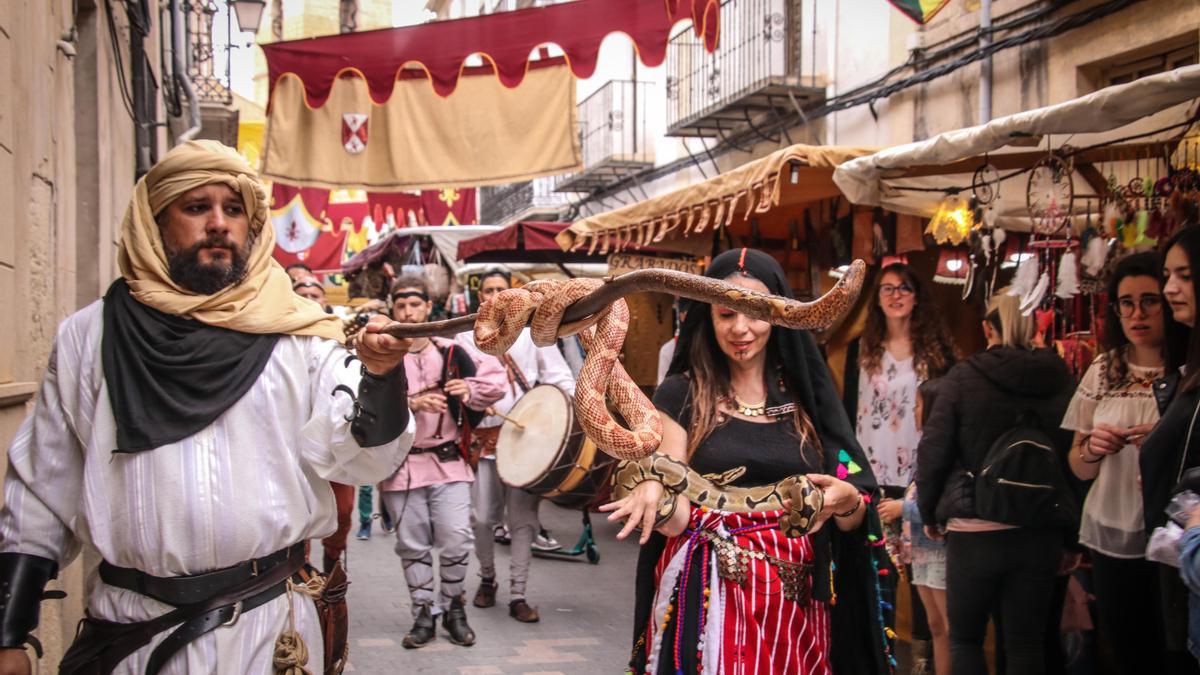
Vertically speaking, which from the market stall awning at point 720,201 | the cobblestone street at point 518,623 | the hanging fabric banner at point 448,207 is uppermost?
the hanging fabric banner at point 448,207

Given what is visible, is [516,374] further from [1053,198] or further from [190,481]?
[190,481]

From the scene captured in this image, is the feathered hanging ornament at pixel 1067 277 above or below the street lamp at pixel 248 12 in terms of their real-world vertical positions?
below

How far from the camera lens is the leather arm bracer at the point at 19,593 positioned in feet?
9.16

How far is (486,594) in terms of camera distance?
7.71 metres

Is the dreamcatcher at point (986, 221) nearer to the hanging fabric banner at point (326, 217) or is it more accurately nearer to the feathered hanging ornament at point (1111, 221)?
the feathered hanging ornament at point (1111, 221)

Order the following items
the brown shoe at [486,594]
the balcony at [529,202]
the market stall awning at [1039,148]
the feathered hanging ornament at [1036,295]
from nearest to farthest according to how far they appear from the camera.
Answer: the market stall awning at [1039,148] < the feathered hanging ornament at [1036,295] < the brown shoe at [486,594] < the balcony at [529,202]

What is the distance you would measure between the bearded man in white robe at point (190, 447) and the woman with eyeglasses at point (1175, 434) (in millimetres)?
2627

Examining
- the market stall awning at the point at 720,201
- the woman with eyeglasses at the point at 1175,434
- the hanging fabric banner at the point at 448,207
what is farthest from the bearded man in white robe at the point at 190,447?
the hanging fabric banner at the point at 448,207

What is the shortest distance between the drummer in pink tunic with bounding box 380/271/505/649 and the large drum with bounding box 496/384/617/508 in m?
0.31

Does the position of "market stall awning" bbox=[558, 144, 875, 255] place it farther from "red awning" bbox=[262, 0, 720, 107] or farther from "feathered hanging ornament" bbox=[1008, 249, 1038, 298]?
"red awning" bbox=[262, 0, 720, 107]

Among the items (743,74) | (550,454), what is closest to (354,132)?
(550,454)

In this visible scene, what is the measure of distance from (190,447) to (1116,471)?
381cm

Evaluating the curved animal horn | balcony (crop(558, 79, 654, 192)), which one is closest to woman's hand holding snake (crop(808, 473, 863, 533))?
the curved animal horn

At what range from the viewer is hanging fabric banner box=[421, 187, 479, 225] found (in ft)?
60.6
